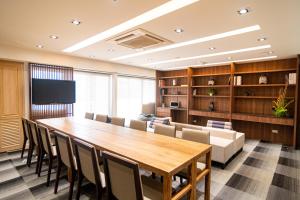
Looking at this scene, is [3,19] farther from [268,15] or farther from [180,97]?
[180,97]

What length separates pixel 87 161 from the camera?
6.01 ft

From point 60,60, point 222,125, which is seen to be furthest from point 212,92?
point 60,60

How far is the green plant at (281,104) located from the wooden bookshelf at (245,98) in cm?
12

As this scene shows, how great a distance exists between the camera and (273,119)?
4.75m

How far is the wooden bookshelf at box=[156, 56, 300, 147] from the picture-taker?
4.90m

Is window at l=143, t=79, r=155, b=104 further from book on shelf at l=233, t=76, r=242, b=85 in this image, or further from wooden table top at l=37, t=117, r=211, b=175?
wooden table top at l=37, t=117, r=211, b=175

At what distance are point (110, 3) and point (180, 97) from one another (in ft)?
19.3

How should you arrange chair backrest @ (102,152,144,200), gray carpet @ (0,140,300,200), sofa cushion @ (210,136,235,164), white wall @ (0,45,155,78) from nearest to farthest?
1. chair backrest @ (102,152,144,200)
2. gray carpet @ (0,140,300,200)
3. sofa cushion @ (210,136,235,164)
4. white wall @ (0,45,155,78)

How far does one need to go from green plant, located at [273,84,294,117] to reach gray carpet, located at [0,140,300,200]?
4.19 feet

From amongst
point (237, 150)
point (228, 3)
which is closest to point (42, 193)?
point (228, 3)

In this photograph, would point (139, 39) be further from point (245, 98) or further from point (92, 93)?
point (245, 98)

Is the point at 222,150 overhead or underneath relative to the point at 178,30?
underneath

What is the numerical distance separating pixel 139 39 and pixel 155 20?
77 centimetres

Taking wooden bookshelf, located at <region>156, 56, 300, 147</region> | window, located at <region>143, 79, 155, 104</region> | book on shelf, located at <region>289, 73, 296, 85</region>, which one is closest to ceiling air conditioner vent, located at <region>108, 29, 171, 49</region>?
wooden bookshelf, located at <region>156, 56, 300, 147</region>
